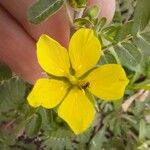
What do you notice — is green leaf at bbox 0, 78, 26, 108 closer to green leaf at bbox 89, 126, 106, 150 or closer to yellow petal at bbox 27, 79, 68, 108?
yellow petal at bbox 27, 79, 68, 108

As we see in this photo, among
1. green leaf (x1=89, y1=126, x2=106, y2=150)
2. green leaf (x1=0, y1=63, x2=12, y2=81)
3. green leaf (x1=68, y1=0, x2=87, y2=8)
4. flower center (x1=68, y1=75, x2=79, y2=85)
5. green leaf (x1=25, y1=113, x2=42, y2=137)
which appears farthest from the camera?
green leaf (x1=89, y1=126, x2=106, y2=150)

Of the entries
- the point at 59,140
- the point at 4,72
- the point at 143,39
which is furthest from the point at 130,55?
the point at 59,140

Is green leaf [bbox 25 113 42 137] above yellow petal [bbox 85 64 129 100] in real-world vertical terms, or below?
below

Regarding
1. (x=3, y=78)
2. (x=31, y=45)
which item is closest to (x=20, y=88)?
(x=3, y=78)

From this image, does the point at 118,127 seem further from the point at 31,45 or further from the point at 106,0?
the point at 106,0

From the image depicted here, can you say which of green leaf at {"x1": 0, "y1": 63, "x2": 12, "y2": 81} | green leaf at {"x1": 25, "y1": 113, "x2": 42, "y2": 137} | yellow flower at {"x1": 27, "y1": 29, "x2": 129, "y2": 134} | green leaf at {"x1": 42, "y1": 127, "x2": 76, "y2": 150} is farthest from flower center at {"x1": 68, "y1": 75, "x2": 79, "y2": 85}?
green leaf at {"x1": 42, "y1": 127, "x2": 76, "y2": 150}

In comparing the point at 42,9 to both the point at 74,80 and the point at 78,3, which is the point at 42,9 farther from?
the point at 74,80
